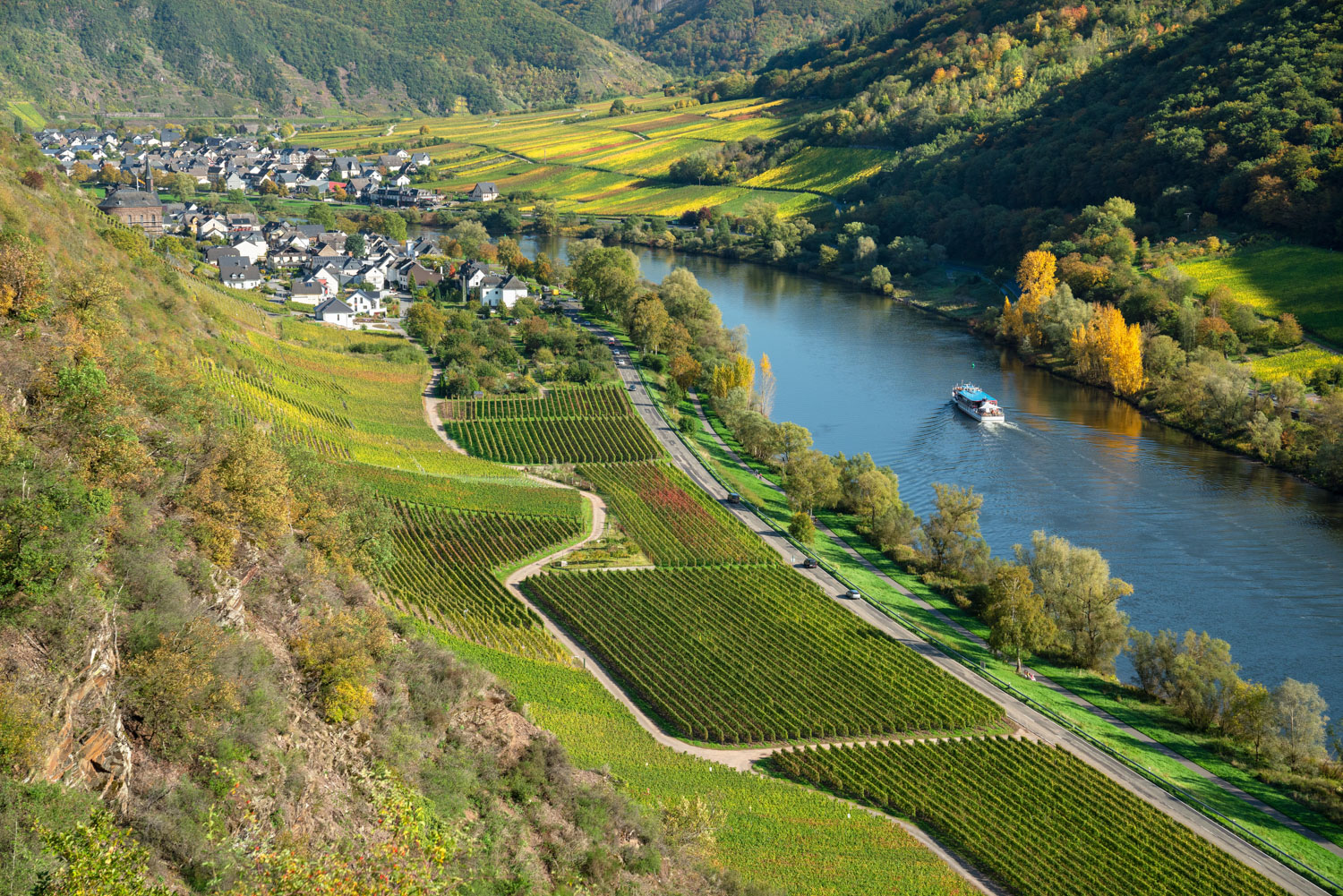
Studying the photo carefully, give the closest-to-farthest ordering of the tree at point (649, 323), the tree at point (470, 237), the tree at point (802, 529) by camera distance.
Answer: the tree at point (802, 529), the tree at point (649, 323), the tree at point (470, 237)

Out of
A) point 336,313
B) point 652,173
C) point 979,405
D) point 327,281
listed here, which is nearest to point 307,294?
point 327,281

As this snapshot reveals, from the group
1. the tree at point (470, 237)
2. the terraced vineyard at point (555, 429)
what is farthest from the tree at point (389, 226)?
the terraced vineyard at point (555, 429)

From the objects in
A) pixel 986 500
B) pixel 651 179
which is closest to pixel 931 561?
pixel 986 500

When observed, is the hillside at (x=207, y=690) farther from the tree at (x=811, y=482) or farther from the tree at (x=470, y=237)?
the tree at (x=470, y=237)

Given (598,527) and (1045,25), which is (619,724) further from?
(1045,25)

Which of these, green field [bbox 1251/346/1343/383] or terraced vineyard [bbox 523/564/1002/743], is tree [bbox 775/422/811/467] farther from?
green field [bbox 1251/346/1343/383]

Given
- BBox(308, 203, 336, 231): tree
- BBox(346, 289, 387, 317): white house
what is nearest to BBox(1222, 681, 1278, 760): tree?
BBox(346, 289, 387, 317): white house

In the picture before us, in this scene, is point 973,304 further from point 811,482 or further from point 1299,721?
point 1299,721
